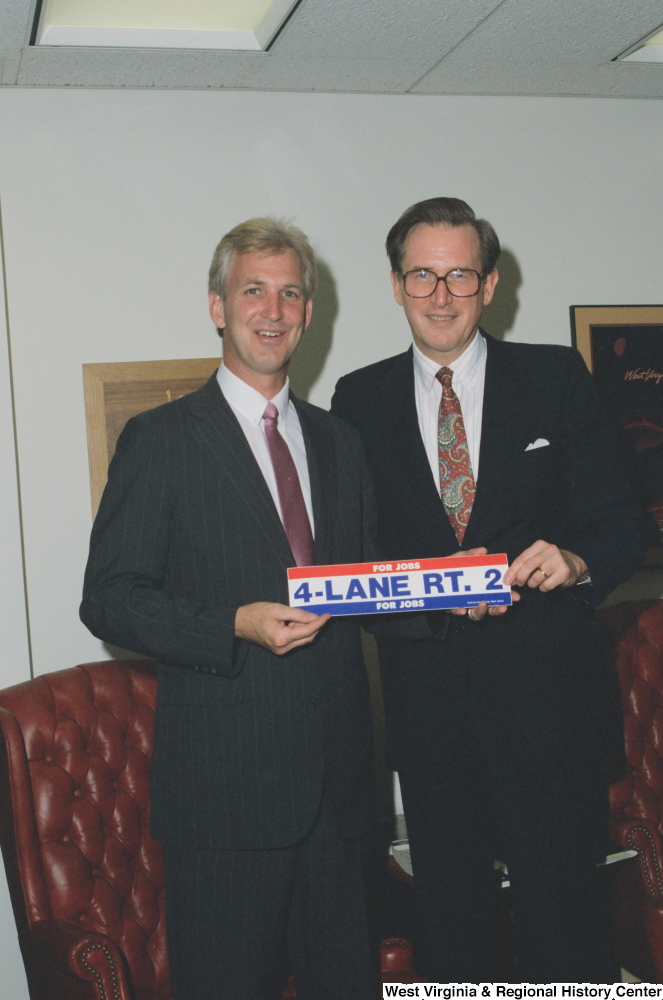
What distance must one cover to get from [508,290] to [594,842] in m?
2.10

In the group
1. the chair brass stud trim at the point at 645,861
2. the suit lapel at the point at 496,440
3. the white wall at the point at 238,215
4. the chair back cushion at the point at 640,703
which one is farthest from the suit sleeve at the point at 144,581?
the chair back cushion at the point at 640,703

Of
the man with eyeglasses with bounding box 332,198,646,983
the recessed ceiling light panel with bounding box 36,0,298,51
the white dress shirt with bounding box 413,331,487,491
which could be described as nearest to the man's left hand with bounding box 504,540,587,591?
the man with eyeglasses with bounding box 332,198,646,983

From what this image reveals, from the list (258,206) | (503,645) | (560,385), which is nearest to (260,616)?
(503,645)

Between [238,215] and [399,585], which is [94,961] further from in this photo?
[238,215]

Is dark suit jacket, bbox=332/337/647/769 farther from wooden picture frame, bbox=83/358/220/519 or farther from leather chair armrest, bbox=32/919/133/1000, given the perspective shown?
wooden picture frame, bbox=83/358/220/519

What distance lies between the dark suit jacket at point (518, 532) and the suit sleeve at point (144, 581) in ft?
1.98

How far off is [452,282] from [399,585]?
0.90 meters

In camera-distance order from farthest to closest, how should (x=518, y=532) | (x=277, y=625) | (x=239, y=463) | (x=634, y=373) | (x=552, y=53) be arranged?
(x=634, y=373) < (x=552, y=53) < (x=518, y=532) < (x=239, y=463) < (x=277, y=625)

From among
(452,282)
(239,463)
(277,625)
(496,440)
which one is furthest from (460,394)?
(277,625)

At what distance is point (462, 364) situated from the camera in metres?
2.29

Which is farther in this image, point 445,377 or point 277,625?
point 445,377

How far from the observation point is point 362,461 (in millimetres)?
2234

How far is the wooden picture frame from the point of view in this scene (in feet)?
9.60

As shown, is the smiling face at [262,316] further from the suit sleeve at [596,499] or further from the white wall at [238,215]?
the white wall at [238,215]
